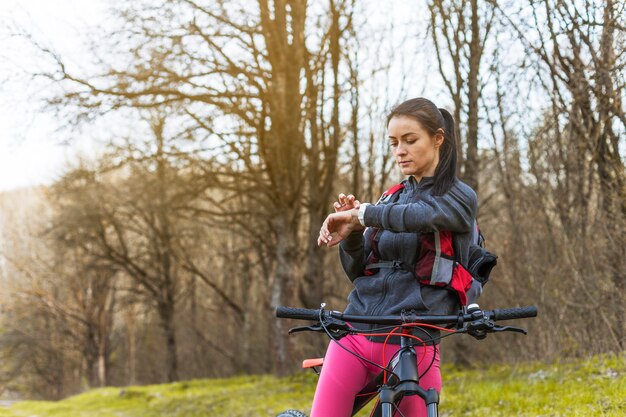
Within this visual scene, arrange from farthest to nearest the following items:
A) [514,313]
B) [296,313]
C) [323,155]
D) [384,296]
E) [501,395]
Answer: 1. [323,155]
2. [501,395]
3. [384,296]
4. [296,313]
5. [514,313]

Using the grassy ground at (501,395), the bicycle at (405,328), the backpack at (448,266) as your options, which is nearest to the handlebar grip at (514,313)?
the bicycle at (405,328)

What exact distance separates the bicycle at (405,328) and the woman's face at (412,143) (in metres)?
0.49

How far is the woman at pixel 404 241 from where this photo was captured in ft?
7.99

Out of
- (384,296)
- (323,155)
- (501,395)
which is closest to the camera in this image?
(384,296)

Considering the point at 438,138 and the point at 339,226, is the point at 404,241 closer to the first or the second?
the point at 339,226

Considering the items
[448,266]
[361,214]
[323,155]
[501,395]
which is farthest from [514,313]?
[323,155]

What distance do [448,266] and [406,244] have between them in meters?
0.15

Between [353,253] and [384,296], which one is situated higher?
[353,253]

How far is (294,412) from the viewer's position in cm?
306

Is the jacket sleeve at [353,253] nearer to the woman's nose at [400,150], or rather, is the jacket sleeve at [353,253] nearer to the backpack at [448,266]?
the backpack at [448,266]

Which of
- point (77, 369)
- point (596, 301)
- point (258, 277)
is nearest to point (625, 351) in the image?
point (596, 301)

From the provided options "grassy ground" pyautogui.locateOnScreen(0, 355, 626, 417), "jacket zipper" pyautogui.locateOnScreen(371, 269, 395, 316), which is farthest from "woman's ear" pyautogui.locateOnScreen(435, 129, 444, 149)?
"grassy ground" pyautogui.locateOnScreen(0, 355, 626, 417)

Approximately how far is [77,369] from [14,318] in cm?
525

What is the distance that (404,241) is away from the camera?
253cm
